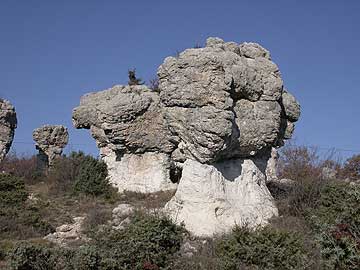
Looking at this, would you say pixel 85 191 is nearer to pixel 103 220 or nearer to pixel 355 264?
pixel 103 220

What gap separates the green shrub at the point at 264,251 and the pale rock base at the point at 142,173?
9541 mm

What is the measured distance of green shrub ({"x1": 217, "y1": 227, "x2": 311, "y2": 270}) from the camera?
9633 mm

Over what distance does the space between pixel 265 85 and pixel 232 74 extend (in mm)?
1703

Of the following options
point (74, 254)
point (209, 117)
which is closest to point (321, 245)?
point (74, 254)

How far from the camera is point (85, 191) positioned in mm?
21250

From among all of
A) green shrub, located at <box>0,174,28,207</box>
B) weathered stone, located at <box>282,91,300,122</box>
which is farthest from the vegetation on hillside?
weathered stone, located at <box>282,91,300,122</box>

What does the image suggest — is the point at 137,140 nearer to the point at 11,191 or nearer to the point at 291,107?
the point at 11,191

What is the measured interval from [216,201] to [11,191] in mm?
9053

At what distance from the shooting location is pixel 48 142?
2994cm

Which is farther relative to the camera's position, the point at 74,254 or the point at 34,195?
the point at 34,195

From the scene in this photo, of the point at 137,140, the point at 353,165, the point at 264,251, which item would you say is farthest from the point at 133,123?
the point at 353,165

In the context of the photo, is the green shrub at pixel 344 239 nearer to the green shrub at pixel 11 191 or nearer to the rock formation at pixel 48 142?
the green shrub at pixel 11 191

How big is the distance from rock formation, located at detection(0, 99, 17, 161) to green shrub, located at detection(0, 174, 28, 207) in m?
6.92

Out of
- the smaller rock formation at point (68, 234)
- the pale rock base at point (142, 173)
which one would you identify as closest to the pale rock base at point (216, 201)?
the smaller rock formation at point (68, 234)
